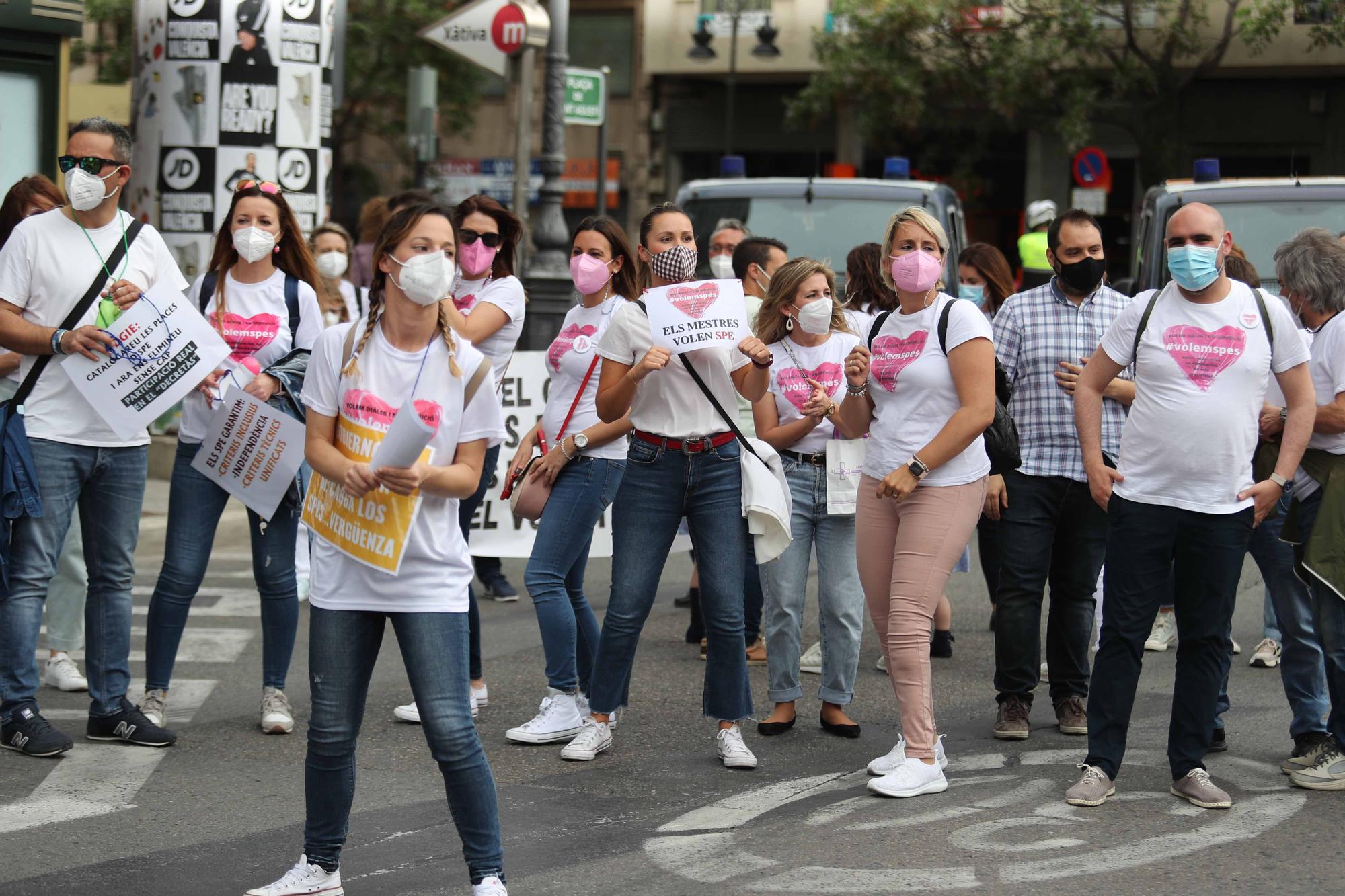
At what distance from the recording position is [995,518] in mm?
6445

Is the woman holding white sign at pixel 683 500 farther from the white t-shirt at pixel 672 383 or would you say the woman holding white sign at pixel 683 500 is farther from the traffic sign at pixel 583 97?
the traffic sign at pixel 583 97

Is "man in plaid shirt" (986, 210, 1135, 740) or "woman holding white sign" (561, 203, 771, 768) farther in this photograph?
"man in plaid shirt" (986, 210, 1135, 740)

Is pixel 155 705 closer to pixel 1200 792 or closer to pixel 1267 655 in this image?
pixel 1200 792

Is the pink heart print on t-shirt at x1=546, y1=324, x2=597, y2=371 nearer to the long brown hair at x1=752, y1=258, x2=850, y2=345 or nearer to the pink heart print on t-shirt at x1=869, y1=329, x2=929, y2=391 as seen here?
the long brown hair at x1=752, y1=258, x2=850, y2=345

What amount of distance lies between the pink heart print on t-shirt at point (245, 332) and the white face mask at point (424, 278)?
6.71 feet

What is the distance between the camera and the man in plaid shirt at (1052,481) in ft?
20.6

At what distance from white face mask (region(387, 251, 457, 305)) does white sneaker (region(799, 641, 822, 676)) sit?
3.79 m

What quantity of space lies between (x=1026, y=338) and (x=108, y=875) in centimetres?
364

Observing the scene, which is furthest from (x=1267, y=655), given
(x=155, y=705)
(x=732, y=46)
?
(x=732, y=46)

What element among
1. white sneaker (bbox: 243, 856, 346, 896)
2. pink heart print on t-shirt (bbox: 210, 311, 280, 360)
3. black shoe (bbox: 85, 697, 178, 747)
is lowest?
black shoe (bbox: 85, 697, 178, 747)

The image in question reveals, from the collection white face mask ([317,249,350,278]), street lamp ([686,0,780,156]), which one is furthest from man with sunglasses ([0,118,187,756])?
street lamp ([686,0,780,156])

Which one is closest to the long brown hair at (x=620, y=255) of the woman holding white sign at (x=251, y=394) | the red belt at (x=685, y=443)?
the red belt at (x=685, y=443)

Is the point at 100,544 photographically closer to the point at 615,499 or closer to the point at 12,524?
the point at 12,524

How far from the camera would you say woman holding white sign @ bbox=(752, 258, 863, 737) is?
6312 mm
